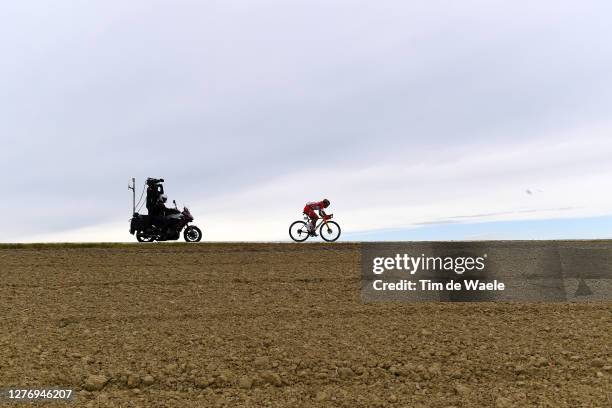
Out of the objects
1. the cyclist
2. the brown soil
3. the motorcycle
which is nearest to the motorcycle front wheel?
the motorcycle

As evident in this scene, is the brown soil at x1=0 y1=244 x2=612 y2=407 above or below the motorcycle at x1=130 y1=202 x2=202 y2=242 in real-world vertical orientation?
below

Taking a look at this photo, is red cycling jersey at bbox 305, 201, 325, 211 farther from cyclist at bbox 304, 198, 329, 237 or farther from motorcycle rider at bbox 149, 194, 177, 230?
motorcycle rider at bbox 149, 194, 177, 230

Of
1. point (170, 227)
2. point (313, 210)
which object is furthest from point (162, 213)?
point (313, 210)

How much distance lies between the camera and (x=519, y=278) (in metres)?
10.2

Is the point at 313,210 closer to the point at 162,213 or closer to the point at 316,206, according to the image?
the point at 316,206

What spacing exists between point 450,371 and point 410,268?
4.28 metres

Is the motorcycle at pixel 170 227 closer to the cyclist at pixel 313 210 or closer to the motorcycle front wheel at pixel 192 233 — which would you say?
the motorcycle front wheel at pixel 192 233

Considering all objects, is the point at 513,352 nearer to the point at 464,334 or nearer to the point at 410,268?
the point at 464,334

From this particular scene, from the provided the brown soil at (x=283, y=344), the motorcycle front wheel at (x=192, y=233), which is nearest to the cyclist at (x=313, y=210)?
the motorcycle front wheel at (x=192, y=233)

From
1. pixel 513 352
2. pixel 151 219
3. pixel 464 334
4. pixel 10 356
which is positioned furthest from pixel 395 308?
pixel 151 219

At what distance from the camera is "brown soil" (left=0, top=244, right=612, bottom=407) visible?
596 centimetres

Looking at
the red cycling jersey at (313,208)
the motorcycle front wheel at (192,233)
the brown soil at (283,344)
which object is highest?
the red cycling jersey at (313,208)

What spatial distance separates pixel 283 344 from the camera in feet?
23.1

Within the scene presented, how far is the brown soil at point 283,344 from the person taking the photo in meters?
5.96
